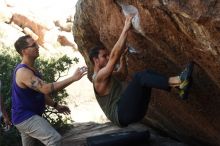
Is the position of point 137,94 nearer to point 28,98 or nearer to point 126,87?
point 126,87

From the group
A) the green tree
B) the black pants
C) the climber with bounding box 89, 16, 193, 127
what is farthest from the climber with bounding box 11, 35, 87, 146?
the green tree

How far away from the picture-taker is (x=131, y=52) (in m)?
6.82

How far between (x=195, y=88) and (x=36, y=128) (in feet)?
7.79

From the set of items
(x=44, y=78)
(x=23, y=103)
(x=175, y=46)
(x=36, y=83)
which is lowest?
(x=44, y=78)

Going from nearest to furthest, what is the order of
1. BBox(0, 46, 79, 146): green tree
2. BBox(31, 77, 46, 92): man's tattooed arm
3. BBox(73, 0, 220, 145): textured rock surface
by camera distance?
1. BBox(73, 0, 220, 145): textured rock surface
2. BBox(31, 77, 46, 92): man's tattooed arm
3. BBox(0, 46, 79, 146): green tree

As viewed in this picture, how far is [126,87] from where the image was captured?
5.93 meters

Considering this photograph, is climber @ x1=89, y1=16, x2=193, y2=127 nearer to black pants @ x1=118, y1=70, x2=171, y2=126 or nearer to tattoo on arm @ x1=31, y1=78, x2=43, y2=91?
black pants @ x1=118, y1=70, x2=171, y2=126

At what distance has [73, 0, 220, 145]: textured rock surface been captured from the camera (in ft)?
14.7

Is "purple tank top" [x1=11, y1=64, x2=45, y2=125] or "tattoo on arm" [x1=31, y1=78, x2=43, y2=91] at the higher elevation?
"tattoo on arm" [x1=31, y1=78, x2=43, y2=91]

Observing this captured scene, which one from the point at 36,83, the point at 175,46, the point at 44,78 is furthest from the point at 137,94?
the point at 44,78

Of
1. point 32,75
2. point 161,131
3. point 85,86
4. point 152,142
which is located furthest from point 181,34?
point 85,86

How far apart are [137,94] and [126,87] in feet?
1.31

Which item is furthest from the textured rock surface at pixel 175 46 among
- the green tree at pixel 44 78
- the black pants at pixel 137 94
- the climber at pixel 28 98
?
the climber at pixel 28 98

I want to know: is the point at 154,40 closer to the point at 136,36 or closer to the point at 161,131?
the point at 136,36
